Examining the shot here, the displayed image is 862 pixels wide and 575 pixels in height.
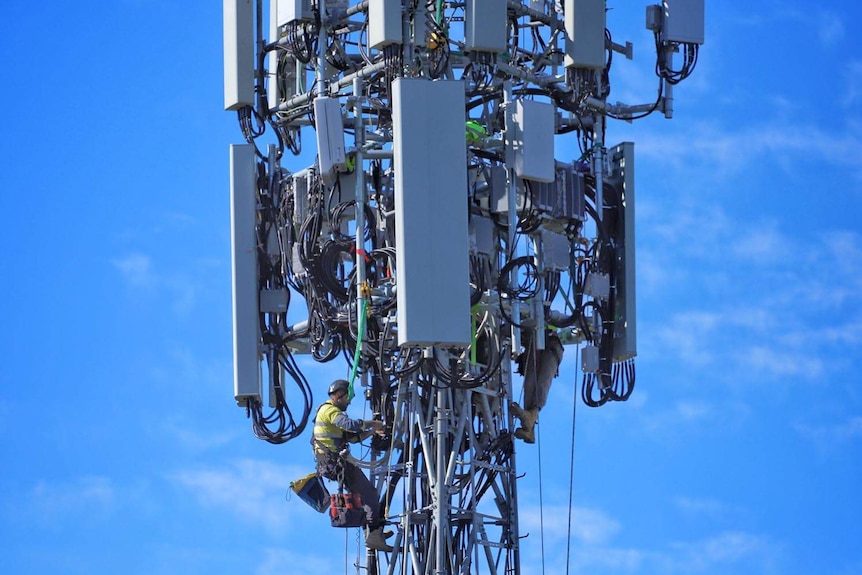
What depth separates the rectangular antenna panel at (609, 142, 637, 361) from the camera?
5256 centimetres

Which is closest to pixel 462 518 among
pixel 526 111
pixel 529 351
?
pixel 529 351

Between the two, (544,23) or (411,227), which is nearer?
(411,227)

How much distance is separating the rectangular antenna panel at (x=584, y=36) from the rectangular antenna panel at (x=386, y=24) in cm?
329

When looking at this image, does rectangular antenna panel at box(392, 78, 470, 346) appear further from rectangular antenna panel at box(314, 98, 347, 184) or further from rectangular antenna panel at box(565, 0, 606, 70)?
rectangular antenna panel at box(565, 0, 606, 70)

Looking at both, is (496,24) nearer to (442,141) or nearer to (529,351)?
(442,141)

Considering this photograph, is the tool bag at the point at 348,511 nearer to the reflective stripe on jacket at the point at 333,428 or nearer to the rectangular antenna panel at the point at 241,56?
the reflective stripe on jacket at the point at 333,428

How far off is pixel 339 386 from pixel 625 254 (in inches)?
222

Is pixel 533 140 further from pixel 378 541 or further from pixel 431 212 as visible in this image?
pixel 378 541

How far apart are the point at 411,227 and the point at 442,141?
152 cm

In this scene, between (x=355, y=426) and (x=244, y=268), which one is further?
(x=244, y=268)

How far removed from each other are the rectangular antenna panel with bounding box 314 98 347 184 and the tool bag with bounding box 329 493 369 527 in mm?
5648

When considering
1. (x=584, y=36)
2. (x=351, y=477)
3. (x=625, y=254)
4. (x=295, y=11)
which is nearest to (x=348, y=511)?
(x=351, y=477)

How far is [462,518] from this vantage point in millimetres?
51062

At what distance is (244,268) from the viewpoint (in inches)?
2061
